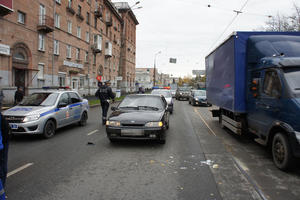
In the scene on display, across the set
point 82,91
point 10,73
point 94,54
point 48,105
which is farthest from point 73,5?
point 48,105

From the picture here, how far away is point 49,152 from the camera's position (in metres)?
5.68

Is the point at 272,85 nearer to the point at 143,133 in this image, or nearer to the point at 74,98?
the point at 143,133

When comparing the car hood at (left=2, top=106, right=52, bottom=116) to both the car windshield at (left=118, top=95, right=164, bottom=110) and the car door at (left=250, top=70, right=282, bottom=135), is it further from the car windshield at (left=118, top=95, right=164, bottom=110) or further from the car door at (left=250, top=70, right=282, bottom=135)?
the car door at (left=250, top=70, right=282, bottom=135)

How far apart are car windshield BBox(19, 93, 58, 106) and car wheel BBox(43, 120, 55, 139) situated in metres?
0.69

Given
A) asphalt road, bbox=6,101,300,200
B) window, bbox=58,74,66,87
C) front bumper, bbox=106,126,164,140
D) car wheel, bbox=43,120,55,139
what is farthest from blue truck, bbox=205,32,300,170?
window, bbox=58,74,66,87

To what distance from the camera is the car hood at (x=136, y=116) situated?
6.16 metres

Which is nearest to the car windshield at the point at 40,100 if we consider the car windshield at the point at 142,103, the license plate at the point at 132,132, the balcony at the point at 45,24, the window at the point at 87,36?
the car windshield at the point at 142,103

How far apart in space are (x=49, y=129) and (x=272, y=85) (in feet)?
21.0

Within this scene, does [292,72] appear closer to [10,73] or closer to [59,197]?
[59,197]

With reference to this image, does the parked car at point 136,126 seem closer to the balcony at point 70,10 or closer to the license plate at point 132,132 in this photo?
the license plate at point 132,132

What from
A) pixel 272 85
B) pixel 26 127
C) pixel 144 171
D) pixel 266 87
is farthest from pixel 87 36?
pixel 144 171

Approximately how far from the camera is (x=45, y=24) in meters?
20.7

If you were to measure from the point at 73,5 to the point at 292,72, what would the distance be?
27.3m

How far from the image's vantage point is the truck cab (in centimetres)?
425
